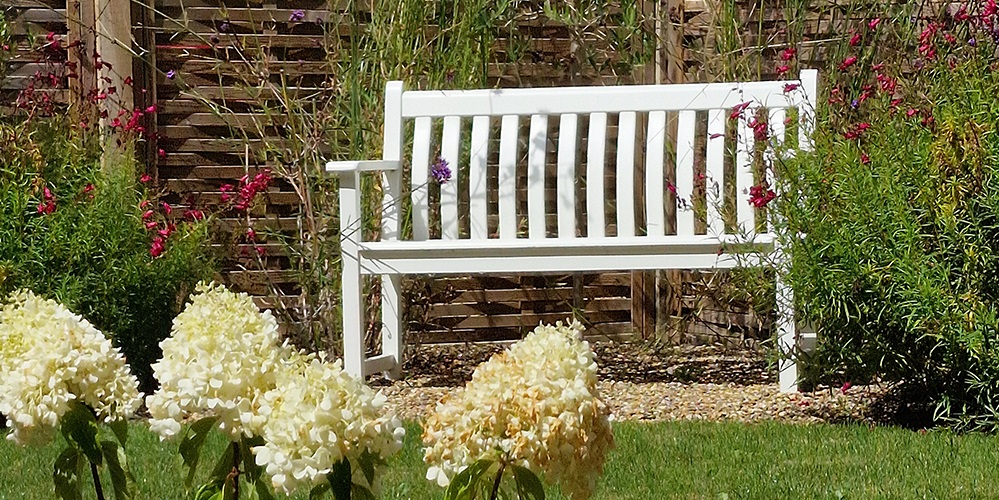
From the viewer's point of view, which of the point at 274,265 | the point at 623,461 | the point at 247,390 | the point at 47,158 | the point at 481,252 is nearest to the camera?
the point at 247,390

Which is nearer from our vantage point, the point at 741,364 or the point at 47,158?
the point at 47,158

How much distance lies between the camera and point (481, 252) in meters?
3.83

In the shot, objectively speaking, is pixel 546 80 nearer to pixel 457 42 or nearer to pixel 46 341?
pixel 457 42

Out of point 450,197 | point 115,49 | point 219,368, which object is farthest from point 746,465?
point 115,49

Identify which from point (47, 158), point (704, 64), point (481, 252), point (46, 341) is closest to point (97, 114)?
point (47, 158)

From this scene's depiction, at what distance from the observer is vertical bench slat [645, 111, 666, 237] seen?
4141 millimetres

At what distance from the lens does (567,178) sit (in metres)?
4.28

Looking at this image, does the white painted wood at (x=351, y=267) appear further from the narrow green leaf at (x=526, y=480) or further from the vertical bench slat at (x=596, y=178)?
the narrow green leaf at (x=526, y=480)

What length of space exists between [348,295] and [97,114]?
1190mm

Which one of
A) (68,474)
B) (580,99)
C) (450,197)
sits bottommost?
(68,474)

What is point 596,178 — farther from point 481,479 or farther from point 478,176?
point 481,479

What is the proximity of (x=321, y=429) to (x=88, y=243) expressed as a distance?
2.88 metres

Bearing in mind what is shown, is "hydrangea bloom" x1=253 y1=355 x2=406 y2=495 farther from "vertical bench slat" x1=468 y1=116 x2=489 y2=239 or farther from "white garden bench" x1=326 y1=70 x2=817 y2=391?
"vertical bench slat" x1=468 y1=116 x2=489 y2=239

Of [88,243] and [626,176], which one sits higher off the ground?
[626,176]
